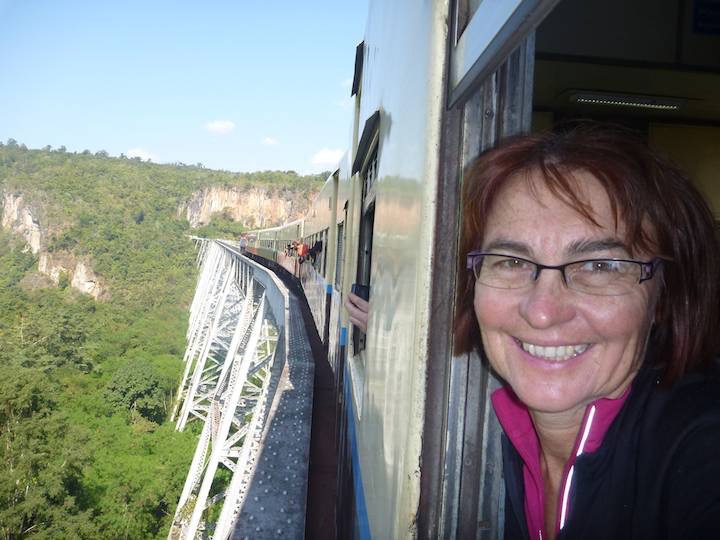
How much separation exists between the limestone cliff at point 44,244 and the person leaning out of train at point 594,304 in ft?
208

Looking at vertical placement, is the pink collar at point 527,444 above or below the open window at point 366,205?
below

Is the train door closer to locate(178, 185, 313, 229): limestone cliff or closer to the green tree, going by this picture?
the green tree

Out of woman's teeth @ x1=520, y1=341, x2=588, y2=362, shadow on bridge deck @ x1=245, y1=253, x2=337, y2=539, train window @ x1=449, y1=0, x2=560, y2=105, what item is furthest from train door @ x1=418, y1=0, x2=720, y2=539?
shadow on bridge deck @ x1=245, y1=253, x2=337, y2=539

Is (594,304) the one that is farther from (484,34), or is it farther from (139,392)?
(139,392)

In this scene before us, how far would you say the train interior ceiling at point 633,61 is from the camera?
224cm

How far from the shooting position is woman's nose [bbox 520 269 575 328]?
3.02 ft

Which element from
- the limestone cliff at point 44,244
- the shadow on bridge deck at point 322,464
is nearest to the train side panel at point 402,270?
the shadow on bridge deck at point 322,464

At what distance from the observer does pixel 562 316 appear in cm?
92

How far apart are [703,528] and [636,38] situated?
218 centimetres

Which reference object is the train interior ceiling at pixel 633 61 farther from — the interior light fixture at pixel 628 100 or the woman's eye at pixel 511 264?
the woman's eye at pixel 511 264

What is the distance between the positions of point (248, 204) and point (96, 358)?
49414 mm

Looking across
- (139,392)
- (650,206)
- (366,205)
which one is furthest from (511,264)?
(139,392)

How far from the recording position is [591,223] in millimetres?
931

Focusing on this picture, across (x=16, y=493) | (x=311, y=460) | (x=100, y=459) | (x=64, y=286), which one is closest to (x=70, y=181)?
(x=64, y=286)
